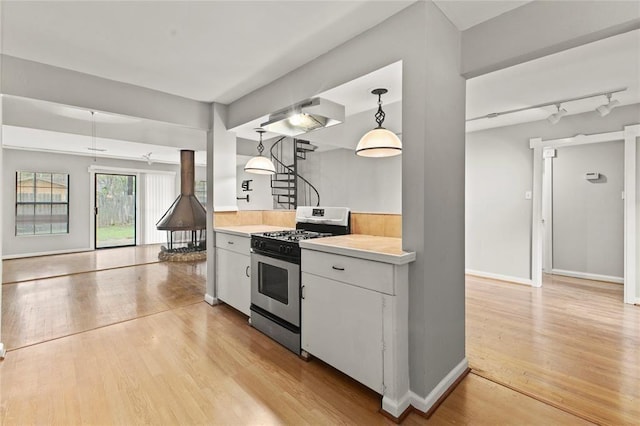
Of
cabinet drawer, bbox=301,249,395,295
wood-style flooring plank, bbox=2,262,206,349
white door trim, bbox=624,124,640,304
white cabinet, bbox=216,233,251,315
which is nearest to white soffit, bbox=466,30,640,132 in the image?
white door trim, bbox=624,124,640,304

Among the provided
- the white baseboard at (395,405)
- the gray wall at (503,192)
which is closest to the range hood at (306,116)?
the white baseboard at (395,405)

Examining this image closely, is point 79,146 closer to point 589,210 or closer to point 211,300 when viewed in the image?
point 211,300

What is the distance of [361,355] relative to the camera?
188 cm

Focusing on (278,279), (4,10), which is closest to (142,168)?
(4,10)

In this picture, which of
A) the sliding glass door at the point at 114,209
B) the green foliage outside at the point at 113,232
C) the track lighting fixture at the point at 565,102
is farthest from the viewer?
the green foliage outside at the point at 113,232

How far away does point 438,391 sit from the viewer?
1866 mm

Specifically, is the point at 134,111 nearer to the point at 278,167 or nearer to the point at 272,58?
the point at 272,58

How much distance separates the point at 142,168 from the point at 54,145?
191cm

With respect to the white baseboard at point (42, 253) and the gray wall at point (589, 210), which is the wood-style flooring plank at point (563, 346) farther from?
the white baseboard at point (42, 253)

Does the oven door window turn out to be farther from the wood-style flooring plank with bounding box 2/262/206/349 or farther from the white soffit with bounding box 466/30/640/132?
the white soffit with bounding box 466/30/640/132

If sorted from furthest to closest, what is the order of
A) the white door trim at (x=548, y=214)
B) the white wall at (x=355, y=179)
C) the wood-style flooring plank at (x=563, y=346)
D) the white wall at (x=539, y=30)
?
the white wall at (x=355, y=179), the white door trim at (x=548, y=214), the wood-style flooring plank at (x=563, y=346), the white wall at (x=539, y=30)

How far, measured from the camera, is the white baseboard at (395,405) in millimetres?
1705

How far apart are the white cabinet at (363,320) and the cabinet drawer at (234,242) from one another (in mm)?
1043

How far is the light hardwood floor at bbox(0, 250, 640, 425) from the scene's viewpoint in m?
1.75
